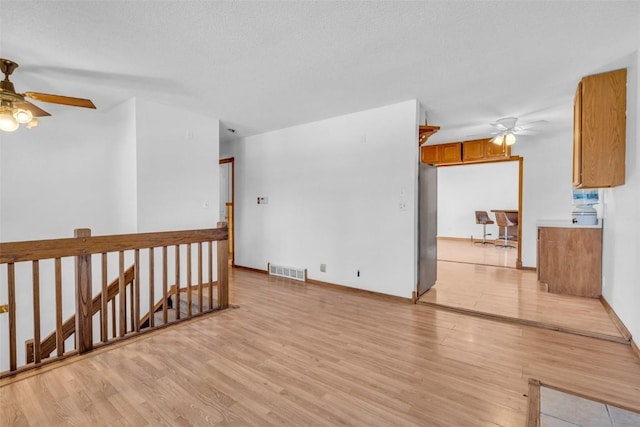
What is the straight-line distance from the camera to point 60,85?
3.14 meters

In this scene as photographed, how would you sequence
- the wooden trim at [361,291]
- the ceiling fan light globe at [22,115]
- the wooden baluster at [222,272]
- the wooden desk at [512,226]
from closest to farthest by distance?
the ceiling fan light globe at [22,115] < the wooden baluster at [222,272] < the wooden trim at [361,291] < the wooden desk at [512,226]

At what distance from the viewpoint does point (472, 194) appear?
916 cm

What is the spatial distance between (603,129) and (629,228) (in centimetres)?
93

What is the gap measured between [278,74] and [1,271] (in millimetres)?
3944

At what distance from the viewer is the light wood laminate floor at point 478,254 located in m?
5.97

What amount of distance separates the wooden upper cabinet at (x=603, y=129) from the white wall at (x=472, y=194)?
588cm

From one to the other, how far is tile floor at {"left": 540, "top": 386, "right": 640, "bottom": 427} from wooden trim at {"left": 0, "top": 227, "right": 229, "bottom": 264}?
3.04m

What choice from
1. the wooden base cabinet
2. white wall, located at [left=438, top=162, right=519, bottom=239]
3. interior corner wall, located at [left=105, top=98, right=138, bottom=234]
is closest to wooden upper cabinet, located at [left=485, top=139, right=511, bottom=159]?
the wooden base cabinet

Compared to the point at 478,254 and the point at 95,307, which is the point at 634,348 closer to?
the point at 478,254

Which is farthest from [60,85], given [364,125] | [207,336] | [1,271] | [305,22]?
[364,125]

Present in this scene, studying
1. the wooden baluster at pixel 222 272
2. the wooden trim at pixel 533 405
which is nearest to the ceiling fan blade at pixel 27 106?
the wooden baluster at pixel 222 272

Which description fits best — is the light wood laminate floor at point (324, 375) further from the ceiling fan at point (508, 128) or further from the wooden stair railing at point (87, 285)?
the ceiling fan at point (508, 128)

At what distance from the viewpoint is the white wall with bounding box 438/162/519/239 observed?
870 centimetres

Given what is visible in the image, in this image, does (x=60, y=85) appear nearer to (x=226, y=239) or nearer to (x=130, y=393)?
(x=226, y=239)
